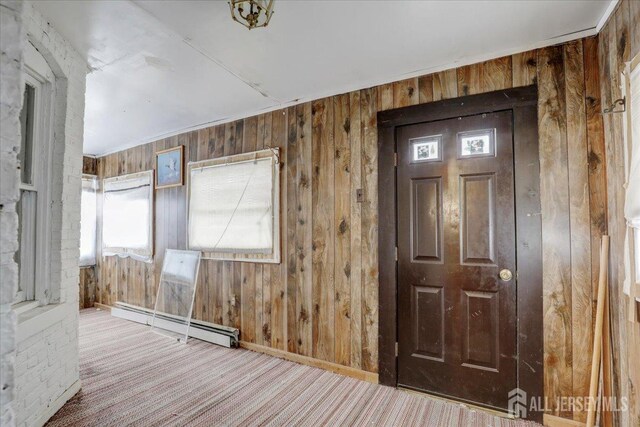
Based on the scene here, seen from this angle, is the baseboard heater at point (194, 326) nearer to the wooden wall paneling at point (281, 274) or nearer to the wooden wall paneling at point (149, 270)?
the wooden wall paneling at point (149, 270)

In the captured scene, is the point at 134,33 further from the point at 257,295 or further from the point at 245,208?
the point at 257,295

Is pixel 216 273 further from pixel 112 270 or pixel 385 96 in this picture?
pixel 385 96

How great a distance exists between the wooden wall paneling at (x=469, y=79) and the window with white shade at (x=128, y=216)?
12.9 ft

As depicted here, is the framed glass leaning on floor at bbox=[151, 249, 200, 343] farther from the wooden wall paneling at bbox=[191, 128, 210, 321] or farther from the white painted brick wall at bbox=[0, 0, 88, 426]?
the white painted brick wall at bbox=[0, 0, 88, 426]

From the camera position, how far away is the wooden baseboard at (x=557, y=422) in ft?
6.36

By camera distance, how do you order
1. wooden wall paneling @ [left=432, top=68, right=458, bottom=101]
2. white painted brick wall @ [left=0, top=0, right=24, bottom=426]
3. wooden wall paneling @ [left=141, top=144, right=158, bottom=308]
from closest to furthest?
white painted brick wall @ [left=0, top=0, right=24, bottom=426]
wooden wall paneling @ [left=432, top=68, right=458, bottom=101]
wooden wall paneling @ [left=141, top=144, right=158, bottom=308]

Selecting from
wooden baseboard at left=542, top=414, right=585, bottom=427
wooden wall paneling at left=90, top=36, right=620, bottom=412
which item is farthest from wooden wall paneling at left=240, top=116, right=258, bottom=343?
wooden baseboard at left=542, top=414, right=585, bottom=427

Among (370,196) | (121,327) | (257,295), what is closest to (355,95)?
(370,196)

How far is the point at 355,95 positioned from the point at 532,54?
1303 mm

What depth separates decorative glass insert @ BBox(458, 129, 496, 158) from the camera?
88.3 inches

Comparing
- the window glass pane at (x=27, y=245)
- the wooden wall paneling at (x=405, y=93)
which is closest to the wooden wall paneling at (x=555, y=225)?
the wooden wall paneling at (x=405, y=93)

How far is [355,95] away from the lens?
2775 millimetres

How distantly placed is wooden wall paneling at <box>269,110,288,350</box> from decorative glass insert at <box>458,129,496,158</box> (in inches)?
64.5

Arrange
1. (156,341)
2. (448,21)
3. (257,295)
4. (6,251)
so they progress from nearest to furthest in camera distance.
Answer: (6,251)
(448,21)
(257,295)
(156,341)
